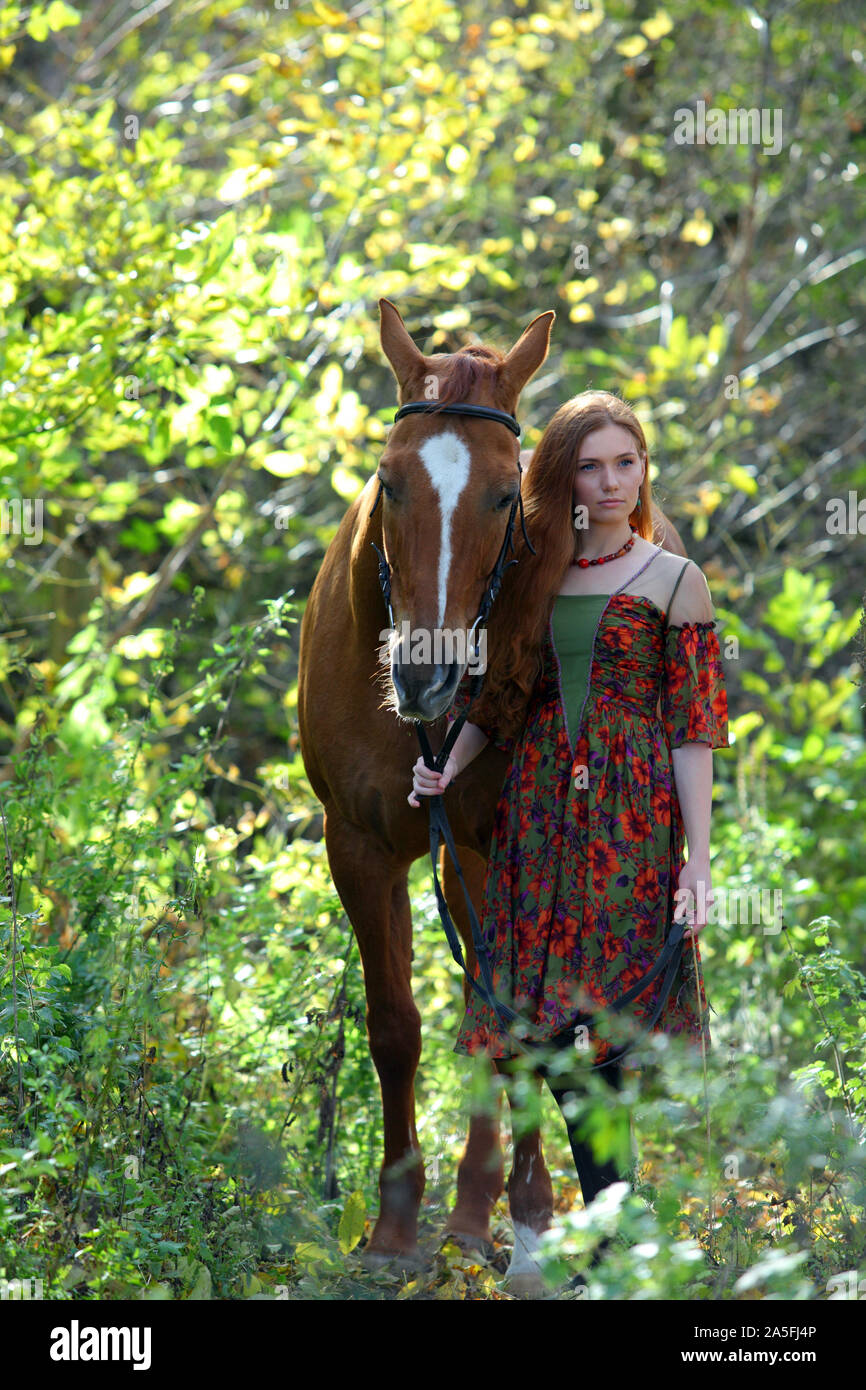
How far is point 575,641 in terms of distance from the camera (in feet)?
9.71

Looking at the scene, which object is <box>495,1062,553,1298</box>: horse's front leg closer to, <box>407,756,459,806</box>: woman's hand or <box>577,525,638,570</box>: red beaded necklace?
<box>407,756,459,806</box>: woman's hand

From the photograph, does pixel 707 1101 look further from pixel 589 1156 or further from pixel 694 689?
pixel 694 689

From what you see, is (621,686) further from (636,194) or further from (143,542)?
(636,194)

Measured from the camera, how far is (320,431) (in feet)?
18.7

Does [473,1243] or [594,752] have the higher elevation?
[594,752]

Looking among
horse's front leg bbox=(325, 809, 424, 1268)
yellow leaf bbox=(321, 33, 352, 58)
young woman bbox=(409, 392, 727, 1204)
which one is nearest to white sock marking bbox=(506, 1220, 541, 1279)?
horse's front leg bbox=(325, 809, 424, 1268)

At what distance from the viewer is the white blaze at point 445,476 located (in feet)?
8.93

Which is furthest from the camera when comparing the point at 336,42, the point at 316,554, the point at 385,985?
the point at 316,554

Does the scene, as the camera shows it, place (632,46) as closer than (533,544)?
No

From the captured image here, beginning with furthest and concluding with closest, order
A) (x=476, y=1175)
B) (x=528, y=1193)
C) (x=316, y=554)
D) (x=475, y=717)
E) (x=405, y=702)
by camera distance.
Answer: (x=316, y=554)
(x=476, y=1175)
(x=528, y=1193)
(x=475, y=717)
(x=405, y=702)

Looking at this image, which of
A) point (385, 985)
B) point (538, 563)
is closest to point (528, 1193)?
point (385, 985)

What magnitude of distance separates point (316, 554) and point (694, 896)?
19.6 feet

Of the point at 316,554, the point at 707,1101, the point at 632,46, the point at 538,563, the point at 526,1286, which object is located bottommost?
the point at 526,1286

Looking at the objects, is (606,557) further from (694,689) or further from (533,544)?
(694,689)
